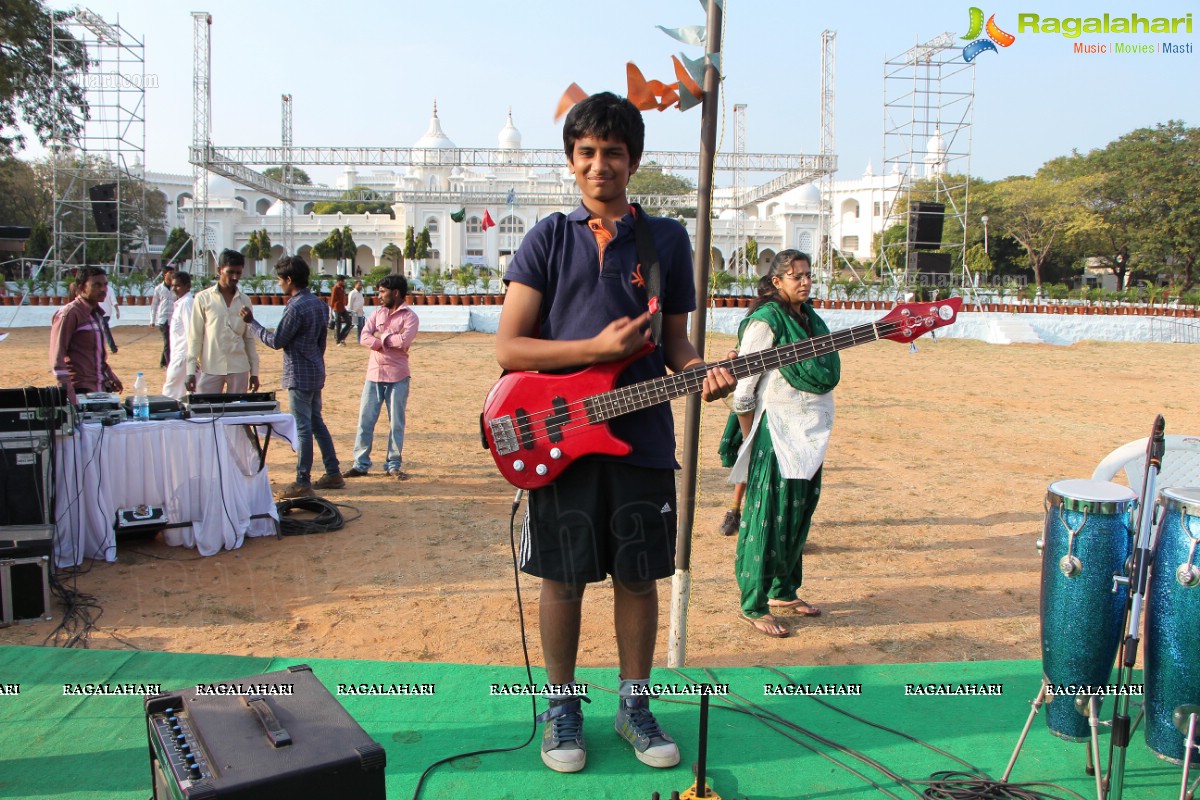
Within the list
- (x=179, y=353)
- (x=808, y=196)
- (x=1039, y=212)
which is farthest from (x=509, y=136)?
(x=179, y=353)

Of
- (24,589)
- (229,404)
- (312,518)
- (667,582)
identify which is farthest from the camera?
(312,518)

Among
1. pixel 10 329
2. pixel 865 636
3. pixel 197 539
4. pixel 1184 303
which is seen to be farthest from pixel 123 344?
pixel 1184 303

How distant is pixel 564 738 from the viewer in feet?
8.77

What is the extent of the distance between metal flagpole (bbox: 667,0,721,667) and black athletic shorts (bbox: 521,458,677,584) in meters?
0.56

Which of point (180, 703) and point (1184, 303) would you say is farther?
point (1184, 303)

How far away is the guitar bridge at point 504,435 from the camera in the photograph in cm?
260

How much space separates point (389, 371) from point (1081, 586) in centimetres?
571

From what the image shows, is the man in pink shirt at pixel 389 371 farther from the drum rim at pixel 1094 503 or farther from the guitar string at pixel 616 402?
the drum rim at pixel 1094 503

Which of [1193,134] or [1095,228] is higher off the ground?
[1193,134]

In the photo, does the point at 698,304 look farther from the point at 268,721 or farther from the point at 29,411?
the point at 29,411

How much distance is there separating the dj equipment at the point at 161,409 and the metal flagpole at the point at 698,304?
3.60 meters

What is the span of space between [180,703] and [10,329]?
24.8 m

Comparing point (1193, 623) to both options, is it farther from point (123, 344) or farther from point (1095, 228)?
point (1095, 228)

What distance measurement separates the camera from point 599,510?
261cm
